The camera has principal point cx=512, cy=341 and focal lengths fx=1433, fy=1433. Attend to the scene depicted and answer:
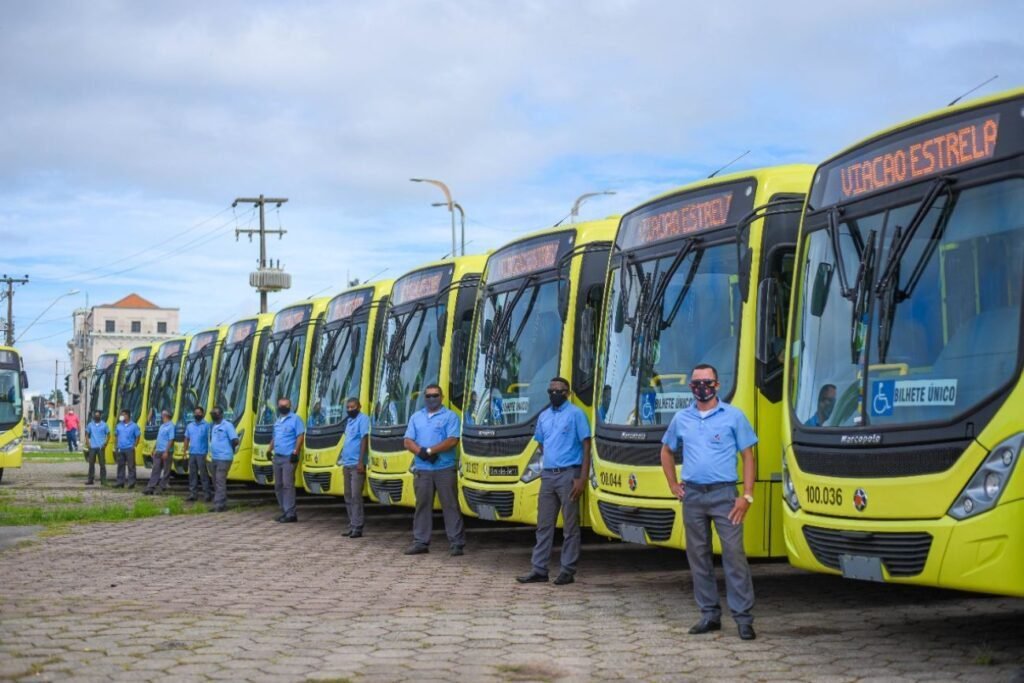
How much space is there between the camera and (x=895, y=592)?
1169 cm

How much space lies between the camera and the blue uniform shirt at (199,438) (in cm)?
2602

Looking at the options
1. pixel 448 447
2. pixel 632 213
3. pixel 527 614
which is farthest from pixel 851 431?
pixel 448 447

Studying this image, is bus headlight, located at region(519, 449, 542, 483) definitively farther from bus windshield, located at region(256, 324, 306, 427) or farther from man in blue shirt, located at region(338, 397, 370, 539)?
bus windshield, located at region(256, 324, 306, 427)

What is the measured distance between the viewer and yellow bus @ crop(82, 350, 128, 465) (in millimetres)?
37938

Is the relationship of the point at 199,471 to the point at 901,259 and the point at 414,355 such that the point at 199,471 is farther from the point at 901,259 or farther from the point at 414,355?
the point at 901,259

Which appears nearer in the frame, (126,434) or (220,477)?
(220,477)

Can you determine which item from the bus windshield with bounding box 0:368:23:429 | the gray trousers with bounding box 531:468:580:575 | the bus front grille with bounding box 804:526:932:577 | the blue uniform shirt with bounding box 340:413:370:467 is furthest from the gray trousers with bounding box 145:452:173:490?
the bus front grille with bounding box 804:526:932:577

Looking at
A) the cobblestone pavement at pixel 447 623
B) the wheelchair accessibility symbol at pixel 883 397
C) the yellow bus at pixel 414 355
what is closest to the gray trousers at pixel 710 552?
the cobblestone pavement at pixel 447 623

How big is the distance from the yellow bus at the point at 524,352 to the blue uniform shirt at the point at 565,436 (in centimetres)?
45

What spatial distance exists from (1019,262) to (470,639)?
13.5 feet

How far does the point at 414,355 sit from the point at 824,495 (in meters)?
8.68

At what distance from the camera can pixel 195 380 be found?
94.1 feet

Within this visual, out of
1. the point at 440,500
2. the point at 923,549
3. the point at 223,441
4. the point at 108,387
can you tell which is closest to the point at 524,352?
the point at 440,500

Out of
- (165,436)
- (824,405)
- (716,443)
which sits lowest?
(716,443)
